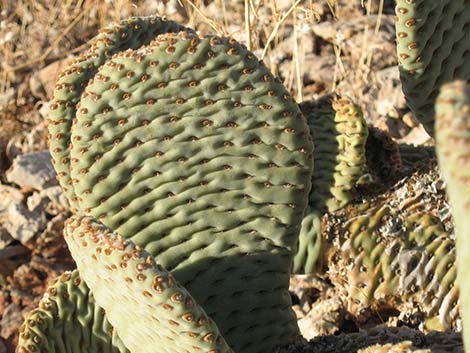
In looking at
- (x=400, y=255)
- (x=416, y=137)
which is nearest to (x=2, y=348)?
(x=400, y=255)

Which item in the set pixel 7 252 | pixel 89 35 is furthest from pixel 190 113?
pixel 89 35

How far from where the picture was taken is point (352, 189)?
3.13 m

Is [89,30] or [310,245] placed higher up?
[89,30]

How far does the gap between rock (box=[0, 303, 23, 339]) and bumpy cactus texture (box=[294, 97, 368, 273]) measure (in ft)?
3.68

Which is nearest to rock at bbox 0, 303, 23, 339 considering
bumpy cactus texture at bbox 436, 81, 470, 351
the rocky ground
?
the rocky ground

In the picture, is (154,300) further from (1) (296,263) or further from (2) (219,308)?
(1) (296,263)

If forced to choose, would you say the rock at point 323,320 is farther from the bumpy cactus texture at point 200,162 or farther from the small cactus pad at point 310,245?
the bumpy cactus texture at point 200,162

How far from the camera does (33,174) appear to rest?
4207 millimetres

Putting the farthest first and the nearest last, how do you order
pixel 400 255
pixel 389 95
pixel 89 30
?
pixel 89 30
pixel 389 95
pixel 400 255

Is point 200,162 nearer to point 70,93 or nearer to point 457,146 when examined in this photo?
point 70,93

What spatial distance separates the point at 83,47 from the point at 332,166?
2.36 metres

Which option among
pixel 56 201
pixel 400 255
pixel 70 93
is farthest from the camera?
pixel 56 201

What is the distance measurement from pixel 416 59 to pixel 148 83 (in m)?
0.63

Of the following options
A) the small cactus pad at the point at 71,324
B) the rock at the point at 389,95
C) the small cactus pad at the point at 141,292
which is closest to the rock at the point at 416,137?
the rock at the point at 389,95
